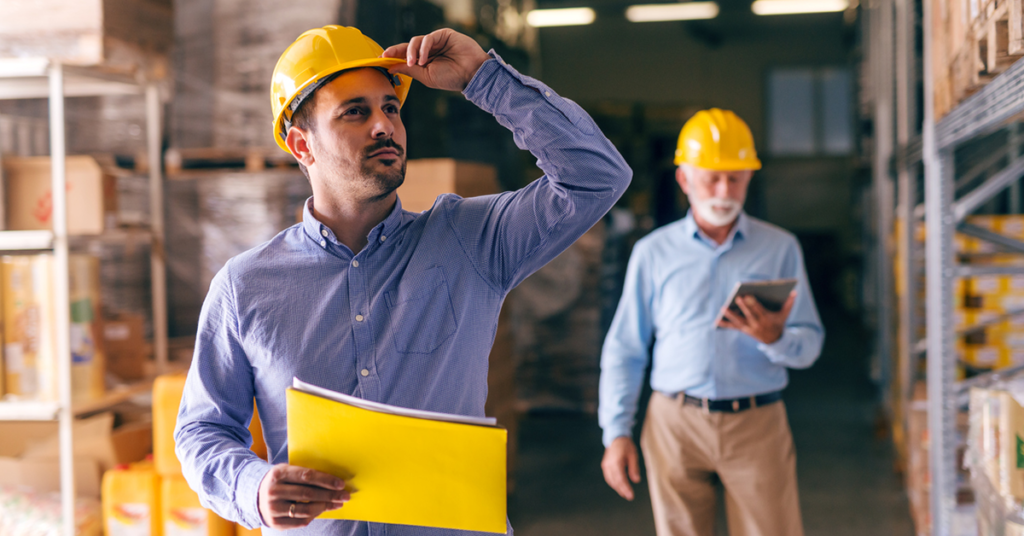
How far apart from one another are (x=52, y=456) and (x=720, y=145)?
11.5 feet

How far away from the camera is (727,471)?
284 centimetres

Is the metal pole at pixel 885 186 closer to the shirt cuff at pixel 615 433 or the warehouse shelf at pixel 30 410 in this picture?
the shirt cuff at pixel 615 433

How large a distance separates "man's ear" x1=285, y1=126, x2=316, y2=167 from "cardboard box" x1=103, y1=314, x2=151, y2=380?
261 cm

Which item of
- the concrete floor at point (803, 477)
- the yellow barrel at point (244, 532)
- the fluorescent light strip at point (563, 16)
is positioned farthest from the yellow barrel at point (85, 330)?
the fluorescent light strip at point (563, 16)

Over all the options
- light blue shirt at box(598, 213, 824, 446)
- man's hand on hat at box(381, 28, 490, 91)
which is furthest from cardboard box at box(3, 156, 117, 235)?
man's hand on hat at box(381, 28, 490, 91)

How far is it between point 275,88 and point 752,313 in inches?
70.0

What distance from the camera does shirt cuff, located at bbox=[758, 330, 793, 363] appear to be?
111 inches

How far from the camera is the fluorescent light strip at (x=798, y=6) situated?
12.7m

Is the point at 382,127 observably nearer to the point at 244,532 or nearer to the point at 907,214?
the point at 244,532

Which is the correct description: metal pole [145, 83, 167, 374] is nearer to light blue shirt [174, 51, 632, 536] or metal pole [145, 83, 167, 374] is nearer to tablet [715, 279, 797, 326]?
light blue shirt [174, 51, 632, 536]

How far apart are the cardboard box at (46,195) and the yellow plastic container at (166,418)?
3.07ft

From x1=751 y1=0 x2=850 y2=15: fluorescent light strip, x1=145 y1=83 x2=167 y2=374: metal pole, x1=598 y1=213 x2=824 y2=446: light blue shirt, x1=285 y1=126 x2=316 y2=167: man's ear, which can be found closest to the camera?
x1=285 y1=126 x2=316 y2=167: man's ear

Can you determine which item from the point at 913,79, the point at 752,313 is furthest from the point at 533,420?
the point at 752,313

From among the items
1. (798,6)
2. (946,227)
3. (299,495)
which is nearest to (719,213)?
(946,227)
